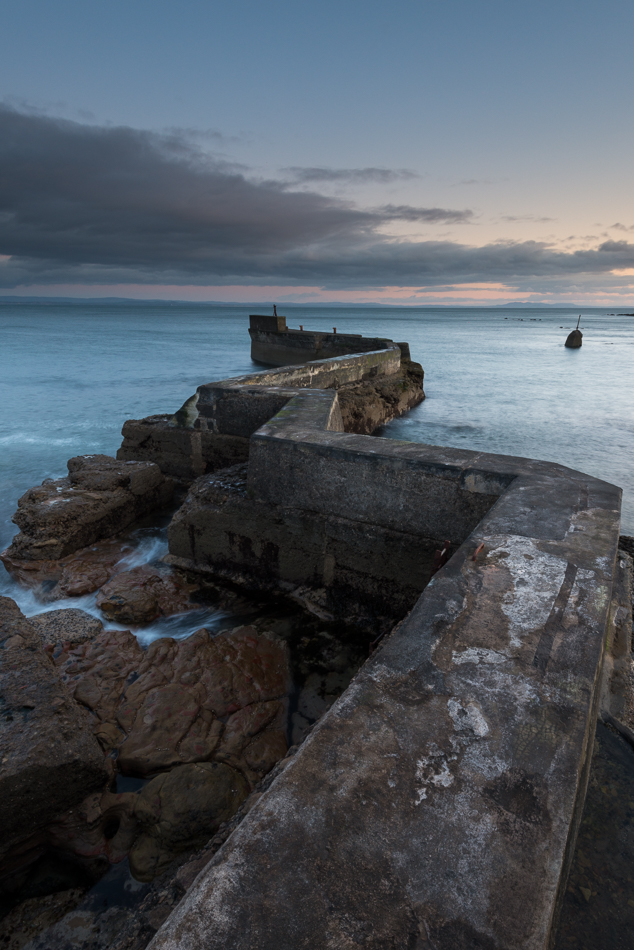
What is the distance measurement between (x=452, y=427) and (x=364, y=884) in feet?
46.3

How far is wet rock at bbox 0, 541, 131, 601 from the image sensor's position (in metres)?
4.96

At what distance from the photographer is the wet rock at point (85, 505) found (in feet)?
17.6

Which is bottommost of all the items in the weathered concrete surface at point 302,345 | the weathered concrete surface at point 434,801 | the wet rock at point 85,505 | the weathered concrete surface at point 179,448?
the wet rock at point 85,505

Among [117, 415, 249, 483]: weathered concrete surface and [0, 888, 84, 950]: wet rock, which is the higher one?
[117, 415, 249, 483]: weathered concrete surface

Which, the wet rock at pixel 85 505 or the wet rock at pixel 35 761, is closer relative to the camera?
the wet rock at pixel 35 761

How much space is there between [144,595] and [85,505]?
175cm

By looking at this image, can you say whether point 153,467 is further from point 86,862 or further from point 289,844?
point 289,844

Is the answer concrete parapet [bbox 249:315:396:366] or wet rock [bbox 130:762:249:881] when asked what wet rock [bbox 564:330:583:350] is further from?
wet rock [bbox 130:762:249:881]

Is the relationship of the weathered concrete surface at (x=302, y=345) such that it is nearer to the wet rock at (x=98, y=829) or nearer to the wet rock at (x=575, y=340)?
the wet rock at (x=98, y=829)

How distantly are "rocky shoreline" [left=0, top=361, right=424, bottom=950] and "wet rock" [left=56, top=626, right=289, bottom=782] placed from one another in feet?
0.04

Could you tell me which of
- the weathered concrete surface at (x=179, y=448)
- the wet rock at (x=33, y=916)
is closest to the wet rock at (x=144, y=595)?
the weathered concrete surface at (x=179, y=448)

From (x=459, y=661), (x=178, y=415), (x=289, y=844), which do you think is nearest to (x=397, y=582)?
(x=459, y=661)

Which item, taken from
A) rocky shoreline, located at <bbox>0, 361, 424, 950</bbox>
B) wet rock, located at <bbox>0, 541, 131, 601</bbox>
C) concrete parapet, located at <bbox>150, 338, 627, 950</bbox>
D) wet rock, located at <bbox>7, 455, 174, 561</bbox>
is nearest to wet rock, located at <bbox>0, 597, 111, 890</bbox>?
rocky shoreline, located at <bbox>0, 361, 424, 950</bbox>

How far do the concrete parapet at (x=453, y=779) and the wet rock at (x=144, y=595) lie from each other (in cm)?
319
